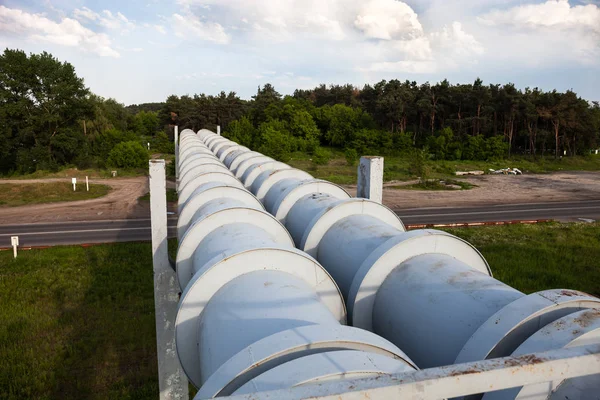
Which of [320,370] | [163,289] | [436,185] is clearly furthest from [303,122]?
[320,370]

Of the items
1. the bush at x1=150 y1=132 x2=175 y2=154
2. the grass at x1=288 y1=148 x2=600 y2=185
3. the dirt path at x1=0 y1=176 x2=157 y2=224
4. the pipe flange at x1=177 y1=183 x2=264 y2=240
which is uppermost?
the bush at x1=150 y1=132 x2=175 y2=154

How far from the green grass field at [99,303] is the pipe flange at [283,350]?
734 cm

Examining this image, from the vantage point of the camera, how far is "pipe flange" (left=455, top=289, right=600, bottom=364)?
2539mm

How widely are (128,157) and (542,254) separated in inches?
1576

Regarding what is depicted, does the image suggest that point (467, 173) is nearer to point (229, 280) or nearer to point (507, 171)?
point (507, 171)

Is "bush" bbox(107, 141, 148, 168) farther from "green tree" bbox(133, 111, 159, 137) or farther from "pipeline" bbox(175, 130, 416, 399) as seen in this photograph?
"green tree" bbox(133, 111, 159, 137)

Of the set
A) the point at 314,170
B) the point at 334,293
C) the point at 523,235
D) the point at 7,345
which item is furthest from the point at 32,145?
the point at 334,293

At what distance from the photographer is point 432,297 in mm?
3420

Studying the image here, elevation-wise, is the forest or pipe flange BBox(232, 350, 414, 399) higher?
the forest

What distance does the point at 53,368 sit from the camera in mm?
9250

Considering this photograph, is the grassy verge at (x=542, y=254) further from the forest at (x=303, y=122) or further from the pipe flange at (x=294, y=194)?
the forest at (x=303, y=122)

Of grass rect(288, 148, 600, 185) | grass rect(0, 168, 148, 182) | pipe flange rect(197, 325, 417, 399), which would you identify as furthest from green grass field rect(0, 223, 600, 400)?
grass rect(0, 168, 148, 182)

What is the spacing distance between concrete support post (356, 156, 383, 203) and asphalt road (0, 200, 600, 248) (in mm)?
14317

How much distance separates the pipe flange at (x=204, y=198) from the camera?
22.4ft
